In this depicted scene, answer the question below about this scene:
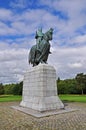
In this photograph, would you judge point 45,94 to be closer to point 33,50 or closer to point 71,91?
point 33,50

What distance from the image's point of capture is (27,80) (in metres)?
14.2

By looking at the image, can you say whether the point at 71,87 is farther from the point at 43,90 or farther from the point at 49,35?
the point at 43,90

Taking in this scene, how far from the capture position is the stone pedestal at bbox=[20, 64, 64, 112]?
1154cm

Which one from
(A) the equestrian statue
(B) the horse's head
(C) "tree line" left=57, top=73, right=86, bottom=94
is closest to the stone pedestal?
(A) the equestrian statue

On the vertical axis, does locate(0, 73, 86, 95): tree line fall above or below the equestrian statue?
below

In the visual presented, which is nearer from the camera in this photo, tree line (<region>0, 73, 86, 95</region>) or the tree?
tree line (<region>0, 73, 86, 95</region>)

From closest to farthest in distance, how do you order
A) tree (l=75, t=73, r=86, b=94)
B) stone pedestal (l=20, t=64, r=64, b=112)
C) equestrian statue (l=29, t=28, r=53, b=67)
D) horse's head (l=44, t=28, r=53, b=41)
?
1. stone pedestal (l=20, t=64, r=64, b=112)
2. equestrian statue (l=29, t=28, r=53, b=67)
3. horse's head (l=44, t=28, r=53, b=41)
4. tree (l=75, t=73, r=86, b=94)

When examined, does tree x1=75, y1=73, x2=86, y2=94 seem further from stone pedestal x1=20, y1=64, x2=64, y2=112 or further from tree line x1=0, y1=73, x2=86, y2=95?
A: stone pedestal x1=20, y1=64, x2=64, y2=112

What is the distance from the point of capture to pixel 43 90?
A: 11.7 m

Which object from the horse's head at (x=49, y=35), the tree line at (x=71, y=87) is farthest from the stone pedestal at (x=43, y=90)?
the tree line at (x=71, y=87)

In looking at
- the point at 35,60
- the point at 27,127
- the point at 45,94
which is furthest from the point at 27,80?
the point at 27,127

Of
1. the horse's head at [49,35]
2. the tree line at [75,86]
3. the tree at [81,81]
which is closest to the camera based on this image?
the horse's head at [49,35]

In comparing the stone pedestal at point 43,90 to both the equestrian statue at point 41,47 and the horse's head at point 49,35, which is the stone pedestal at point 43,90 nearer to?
the equestrian statue at point 41,47

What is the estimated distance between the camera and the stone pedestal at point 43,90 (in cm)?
1154
